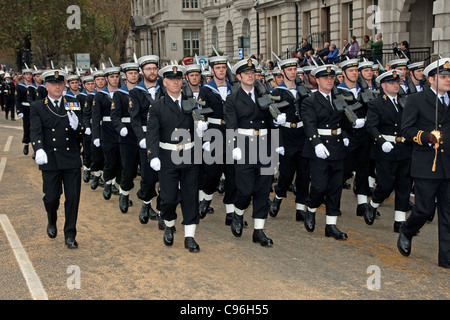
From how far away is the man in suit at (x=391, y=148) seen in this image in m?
8.22

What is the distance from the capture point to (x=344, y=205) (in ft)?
33.3

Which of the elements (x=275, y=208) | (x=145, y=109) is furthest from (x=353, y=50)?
(x=145, y=109)

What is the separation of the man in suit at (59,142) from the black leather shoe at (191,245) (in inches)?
55.4

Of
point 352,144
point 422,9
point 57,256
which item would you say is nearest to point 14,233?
point 57,256

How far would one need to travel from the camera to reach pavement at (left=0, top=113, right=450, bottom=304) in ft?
19.8

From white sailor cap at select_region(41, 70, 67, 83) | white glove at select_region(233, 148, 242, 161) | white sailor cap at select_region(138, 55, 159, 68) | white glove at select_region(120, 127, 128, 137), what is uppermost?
white sailor cap at select_region(138, 55, 159, 68)

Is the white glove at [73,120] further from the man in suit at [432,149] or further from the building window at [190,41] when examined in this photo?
the building window at [190,41]

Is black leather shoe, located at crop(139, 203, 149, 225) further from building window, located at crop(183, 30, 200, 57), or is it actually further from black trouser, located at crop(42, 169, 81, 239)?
building window, located at crop(183, 30, 200, 57)

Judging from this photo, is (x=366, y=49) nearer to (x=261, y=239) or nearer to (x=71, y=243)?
(x=261, y=239)

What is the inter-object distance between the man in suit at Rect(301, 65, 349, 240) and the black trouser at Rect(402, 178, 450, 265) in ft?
4.44

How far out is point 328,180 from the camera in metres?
8.15

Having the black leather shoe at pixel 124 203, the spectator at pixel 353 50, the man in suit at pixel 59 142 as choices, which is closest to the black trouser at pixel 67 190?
the man in suit at pixel 59 142

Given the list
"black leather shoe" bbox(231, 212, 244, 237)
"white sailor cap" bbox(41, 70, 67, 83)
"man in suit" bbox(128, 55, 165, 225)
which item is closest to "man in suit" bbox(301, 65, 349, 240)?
"black leather shoe" bbox(231, 212, 244, 237)
